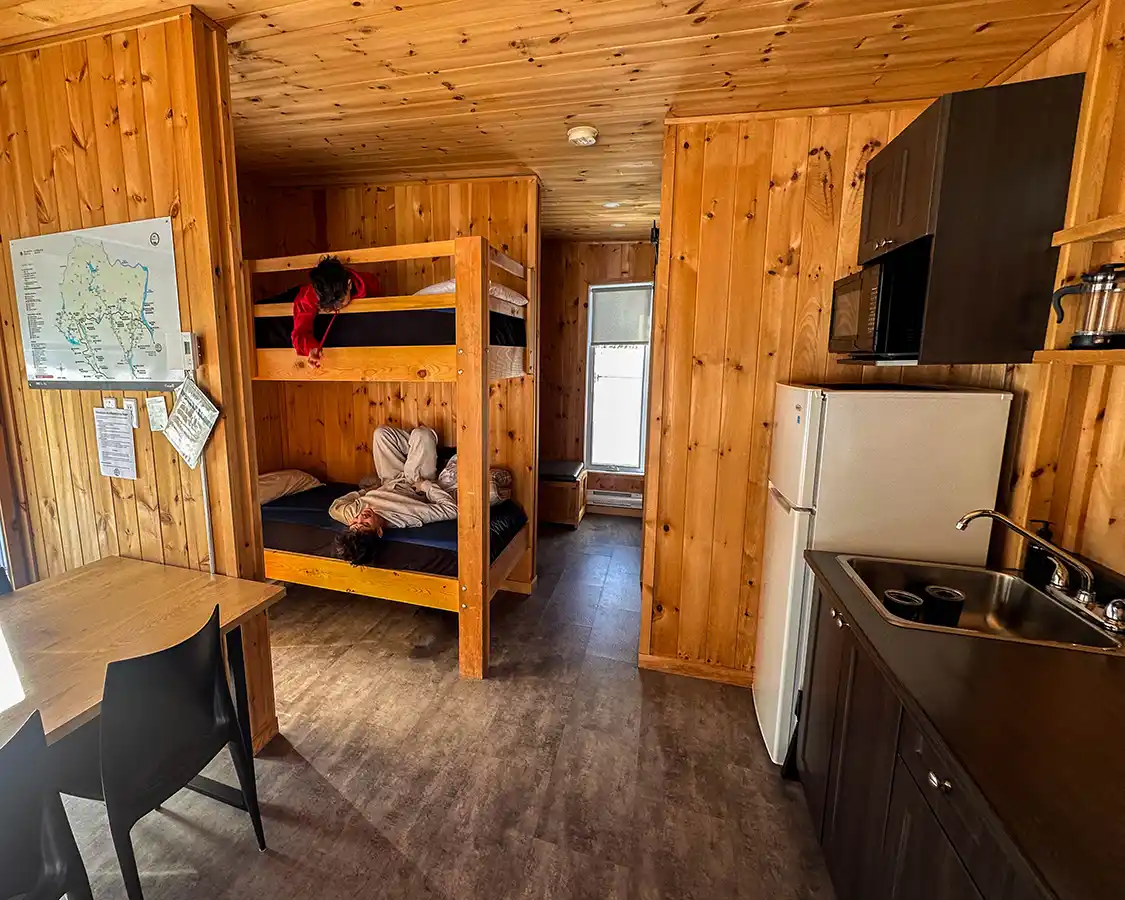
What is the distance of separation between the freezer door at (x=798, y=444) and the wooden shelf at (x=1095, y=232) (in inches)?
28.0

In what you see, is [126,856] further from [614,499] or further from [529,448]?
[614,499]

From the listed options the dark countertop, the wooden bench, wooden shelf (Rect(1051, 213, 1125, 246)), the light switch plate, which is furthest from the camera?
the wooden bench

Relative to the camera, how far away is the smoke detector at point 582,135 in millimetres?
2475

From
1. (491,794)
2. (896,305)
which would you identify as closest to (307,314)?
(491,794)

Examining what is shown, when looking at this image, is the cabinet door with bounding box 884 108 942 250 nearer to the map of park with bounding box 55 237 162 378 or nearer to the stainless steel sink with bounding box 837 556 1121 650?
the stainless steel sink with bounding box 837 556 1121 650

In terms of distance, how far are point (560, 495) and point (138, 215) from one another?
356 cm

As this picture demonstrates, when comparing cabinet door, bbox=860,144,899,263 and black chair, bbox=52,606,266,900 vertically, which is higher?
cabinet door, bbox=860,144,899,263

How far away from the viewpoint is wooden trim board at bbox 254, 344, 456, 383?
243 centimetres

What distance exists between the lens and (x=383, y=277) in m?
3.60

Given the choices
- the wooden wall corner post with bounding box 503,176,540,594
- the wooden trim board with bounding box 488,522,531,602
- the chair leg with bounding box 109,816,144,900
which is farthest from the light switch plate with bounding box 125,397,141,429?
the wooden wall corner post with bounding box 503,176,540,594

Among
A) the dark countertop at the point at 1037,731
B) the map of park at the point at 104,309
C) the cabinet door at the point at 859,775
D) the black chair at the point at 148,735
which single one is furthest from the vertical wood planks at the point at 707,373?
the map of park at the point at 104,309

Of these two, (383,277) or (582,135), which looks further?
(383,277)

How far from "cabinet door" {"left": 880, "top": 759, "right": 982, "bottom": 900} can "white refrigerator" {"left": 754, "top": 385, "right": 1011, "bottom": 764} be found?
75 cm

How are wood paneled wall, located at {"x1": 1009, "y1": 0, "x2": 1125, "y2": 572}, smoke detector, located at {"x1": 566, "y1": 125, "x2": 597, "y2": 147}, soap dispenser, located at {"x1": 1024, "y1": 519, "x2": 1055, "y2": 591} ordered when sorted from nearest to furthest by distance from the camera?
wood paneled wall, located at {"x1": 1009, "y1": 0, "x2": 1125, "y2": 572} → soap dispenser, located at {"x1": 1024, "y1": 519, "x2": 1055, "y2": 591} → smoke detector, located at {"x1": 566, "y1": 125, "x2": 597, "y2": 147}
